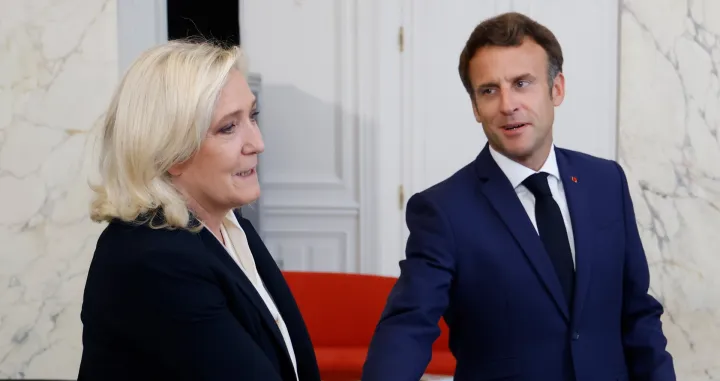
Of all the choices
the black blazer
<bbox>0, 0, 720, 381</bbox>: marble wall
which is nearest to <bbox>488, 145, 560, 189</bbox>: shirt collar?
the black blazer

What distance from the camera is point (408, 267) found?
1.78m

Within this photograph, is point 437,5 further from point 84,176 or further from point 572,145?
point 84,176

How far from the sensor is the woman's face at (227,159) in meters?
1.52

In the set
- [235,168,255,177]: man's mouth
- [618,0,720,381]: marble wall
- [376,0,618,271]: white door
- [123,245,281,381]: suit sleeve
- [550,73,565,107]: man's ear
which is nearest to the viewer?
[123,245,281,381]: suit sleeve

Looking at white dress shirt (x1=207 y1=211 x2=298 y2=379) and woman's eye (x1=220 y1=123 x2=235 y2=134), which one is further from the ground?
woman's eye (x1=220 y1=123 x2=235 y2=134)

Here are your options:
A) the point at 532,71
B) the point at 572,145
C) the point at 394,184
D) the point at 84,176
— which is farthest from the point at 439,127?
the point at 532,71

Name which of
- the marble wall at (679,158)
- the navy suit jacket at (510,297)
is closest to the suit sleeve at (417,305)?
the navy suit jacket at (510,297)

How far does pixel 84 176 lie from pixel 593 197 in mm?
2142

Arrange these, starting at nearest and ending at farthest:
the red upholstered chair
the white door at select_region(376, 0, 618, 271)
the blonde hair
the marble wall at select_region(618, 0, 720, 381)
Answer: the blonde hair, the red upholstered chair, the marble wall at select_region(618, 0, 720, 381), the white door at select_region(376, 0, 618, 271)

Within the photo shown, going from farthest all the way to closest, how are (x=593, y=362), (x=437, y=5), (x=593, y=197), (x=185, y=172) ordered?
(x=437, y=5) < (x=593, y=197) < (x=593, y=362) < (x=185, y=172)

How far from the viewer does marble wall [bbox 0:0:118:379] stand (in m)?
3.31

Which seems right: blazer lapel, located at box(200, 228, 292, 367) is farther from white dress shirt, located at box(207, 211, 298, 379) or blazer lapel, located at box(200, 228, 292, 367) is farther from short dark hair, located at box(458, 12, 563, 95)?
short dark hair, located at box(458, 12, 563, 95)

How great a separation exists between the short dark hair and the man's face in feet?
0.04

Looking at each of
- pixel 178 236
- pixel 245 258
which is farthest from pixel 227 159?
pixel 245 258
